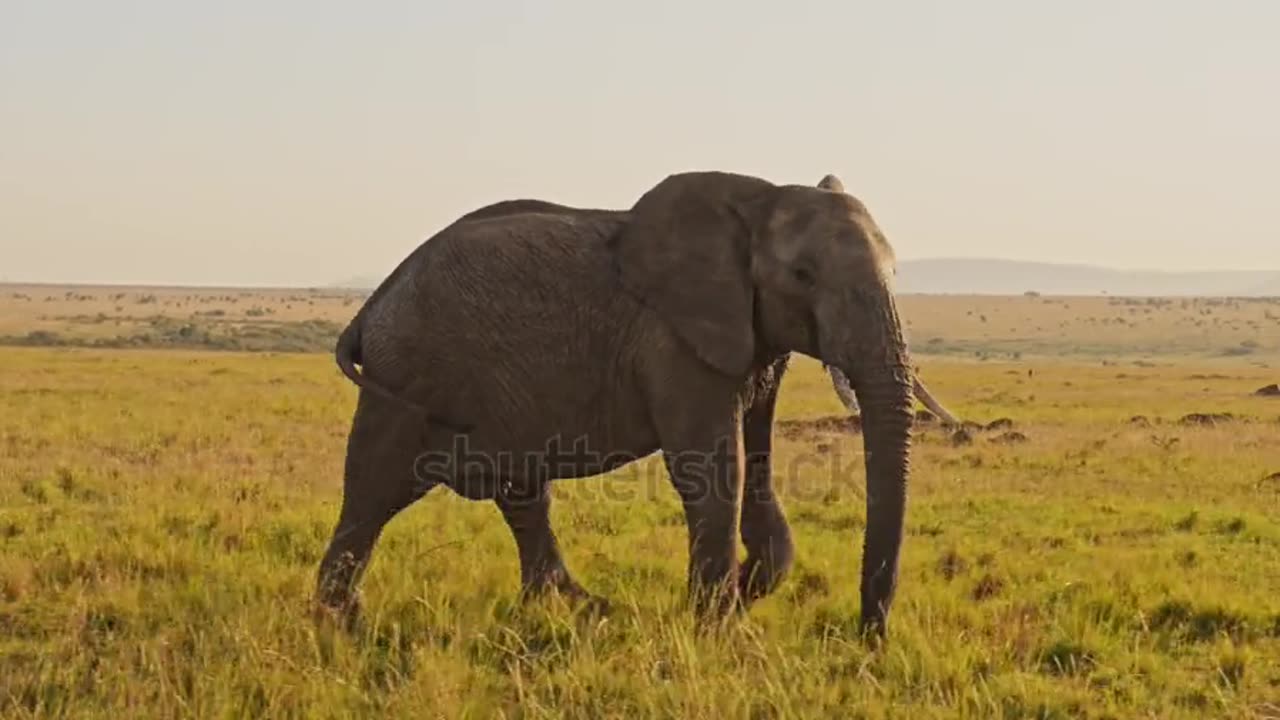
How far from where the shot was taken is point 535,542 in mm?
7387

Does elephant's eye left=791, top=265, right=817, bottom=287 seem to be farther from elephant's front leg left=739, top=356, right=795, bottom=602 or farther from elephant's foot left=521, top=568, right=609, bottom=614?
elephant's foot left=521, top=568, right=609, bottom=614

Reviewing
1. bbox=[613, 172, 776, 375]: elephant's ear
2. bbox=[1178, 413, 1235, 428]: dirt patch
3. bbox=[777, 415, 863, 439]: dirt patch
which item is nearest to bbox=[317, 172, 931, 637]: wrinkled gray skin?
bbox=[613, 172, 776, 375]: elephant's ear

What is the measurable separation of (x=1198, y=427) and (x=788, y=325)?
1749 cm

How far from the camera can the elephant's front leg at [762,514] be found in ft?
22.0

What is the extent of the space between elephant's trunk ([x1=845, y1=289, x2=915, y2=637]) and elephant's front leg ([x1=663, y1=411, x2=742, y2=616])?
704 millimetres

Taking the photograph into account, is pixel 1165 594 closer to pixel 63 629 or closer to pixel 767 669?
pixel 767 669

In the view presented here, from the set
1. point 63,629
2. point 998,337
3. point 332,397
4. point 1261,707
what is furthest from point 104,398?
point 998,337

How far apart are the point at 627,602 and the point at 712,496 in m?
1.36

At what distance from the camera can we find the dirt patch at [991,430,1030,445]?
723 inches

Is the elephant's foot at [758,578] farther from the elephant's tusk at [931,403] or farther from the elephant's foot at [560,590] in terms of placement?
the elephant's tusk at [931,403]

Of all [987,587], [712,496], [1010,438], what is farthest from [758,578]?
[1010,438]

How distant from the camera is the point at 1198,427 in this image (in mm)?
21047

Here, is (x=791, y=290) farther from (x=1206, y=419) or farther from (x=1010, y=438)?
(x=1206, y=419)

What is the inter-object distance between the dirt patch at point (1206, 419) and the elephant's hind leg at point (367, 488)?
61.0 ft
